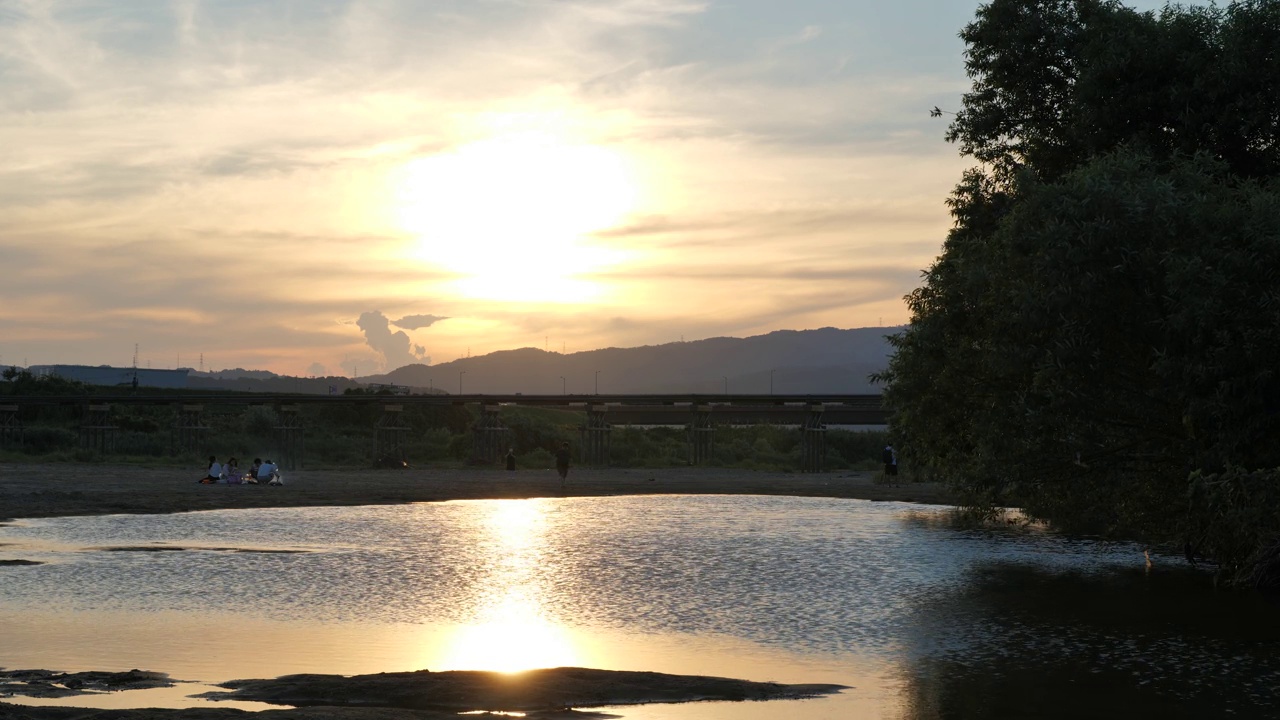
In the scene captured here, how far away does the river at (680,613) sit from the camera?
15578mm

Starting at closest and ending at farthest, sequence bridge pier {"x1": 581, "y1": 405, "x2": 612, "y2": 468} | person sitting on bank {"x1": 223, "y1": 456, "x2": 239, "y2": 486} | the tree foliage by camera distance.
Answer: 1. the tree foliage
2. person sitting on bank {"x1": 223, "y1": 456, "x2": 239, "y2": 486}
3. bridge pier {"x1": 581, "y1": 405, "x2": 612, "y2": 468}

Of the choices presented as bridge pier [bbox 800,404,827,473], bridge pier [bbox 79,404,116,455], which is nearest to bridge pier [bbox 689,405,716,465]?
bridge pier [bbox 800,404,827,473]

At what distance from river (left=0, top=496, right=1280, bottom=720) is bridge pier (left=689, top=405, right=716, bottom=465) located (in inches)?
2206

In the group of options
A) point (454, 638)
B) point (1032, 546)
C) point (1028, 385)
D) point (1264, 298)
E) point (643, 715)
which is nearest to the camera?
point (643, 715)

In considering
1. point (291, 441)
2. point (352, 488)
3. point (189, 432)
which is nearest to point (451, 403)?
point (291, 441)

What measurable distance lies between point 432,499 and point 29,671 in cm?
3496

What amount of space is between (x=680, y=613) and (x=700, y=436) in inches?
2941

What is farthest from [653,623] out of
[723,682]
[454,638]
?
[723,682]

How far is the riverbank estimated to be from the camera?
43156mm

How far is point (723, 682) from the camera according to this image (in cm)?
1523

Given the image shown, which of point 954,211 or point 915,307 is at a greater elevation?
point 954,211

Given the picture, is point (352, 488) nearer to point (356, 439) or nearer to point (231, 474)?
point (231, 474)

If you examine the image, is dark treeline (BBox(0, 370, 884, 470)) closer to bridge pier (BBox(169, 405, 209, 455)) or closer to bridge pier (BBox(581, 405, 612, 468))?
bridge pier (BBox(169, 405, 209, 455))

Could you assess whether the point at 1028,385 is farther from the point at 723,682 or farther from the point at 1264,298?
the point at 723,682
